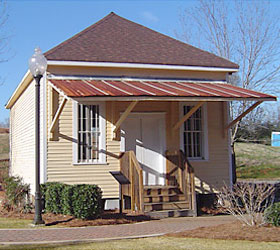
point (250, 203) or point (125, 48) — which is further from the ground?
point (125, 48)

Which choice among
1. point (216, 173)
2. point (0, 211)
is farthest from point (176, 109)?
point (0, 211)

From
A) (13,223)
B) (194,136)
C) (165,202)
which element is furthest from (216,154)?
(13,223)

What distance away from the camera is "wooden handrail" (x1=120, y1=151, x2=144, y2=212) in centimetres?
1223

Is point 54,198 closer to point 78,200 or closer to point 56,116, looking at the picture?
point 78,200

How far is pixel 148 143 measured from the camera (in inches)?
587

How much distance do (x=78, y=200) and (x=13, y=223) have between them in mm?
1794

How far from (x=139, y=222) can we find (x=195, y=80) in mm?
5868

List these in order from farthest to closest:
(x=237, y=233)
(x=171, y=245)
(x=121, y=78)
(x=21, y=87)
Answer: (x=21, y=87) < (x=121, y=78) < (x=237, y=233) < (x=171, y=245)

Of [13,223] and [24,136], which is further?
[24,136]

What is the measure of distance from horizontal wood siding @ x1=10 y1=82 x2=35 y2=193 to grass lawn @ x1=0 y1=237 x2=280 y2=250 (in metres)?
6.85

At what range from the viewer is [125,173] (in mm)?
13555

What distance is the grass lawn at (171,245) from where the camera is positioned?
823 centimetres

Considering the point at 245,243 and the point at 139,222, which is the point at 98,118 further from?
the point at 245,243

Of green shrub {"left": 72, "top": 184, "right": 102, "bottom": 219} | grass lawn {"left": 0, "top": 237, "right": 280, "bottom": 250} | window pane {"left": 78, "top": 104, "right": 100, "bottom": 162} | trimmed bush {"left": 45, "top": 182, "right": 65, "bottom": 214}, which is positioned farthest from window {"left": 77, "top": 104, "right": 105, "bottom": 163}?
grass lawn {"left": 0, "top": 237, "right": 280, "bottom": 250}
